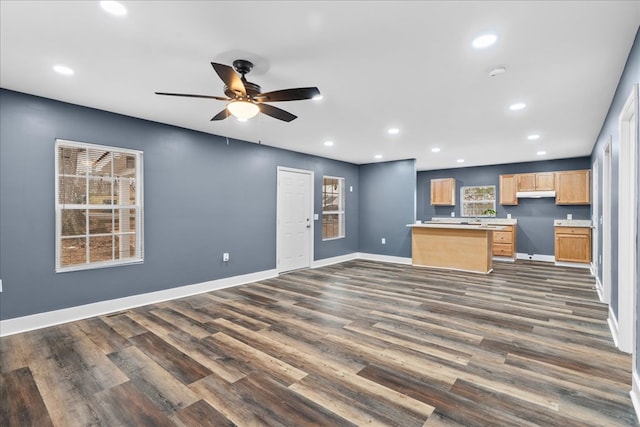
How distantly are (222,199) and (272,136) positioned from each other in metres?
1.32

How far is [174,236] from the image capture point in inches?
180

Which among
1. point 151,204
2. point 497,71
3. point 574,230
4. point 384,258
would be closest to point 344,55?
point 497,71

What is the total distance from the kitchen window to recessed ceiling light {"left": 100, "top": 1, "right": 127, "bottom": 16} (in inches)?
339

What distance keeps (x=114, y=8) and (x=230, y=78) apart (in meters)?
0.77

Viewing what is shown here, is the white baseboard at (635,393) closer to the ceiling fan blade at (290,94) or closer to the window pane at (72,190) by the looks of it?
the ceiling fan blade at (290,94)

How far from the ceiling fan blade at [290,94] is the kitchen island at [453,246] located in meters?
5.07

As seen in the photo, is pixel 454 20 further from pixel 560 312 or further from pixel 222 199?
pixel 222 199

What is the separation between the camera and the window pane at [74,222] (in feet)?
12.0

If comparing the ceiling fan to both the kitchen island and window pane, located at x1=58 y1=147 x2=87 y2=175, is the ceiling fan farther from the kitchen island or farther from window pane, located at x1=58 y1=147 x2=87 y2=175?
the kitchen island

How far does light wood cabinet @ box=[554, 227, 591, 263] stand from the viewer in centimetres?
680

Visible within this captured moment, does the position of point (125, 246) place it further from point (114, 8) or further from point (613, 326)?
point (613, 326)

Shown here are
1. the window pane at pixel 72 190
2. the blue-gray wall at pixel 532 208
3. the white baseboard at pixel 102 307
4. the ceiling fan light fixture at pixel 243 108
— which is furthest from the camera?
the blue-gray wall at pixel 532 208

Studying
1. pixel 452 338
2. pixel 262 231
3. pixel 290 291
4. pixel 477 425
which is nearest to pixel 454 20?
pixel 477 425

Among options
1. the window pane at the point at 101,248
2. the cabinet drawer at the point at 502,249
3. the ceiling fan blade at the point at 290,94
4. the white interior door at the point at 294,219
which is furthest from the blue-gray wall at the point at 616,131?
the window pane at the point at 101,248
